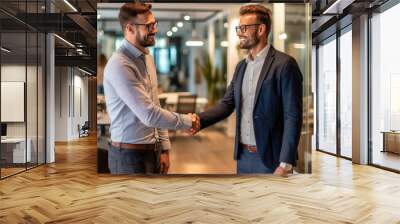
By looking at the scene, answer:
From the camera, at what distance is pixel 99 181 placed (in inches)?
254

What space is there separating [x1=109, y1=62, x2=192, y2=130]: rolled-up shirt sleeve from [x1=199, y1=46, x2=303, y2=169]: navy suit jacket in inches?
26.1

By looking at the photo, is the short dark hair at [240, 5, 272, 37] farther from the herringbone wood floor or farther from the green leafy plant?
the herringbone wood floor

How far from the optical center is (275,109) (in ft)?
14.9

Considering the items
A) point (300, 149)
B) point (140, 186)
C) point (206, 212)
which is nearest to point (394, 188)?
→ point (300, 149)

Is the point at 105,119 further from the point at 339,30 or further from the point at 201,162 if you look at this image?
the point at 339,30

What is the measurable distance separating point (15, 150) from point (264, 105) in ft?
16.4

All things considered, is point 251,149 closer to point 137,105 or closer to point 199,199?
point 199,199

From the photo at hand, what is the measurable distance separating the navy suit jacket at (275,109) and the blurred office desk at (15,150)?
4.24 meters

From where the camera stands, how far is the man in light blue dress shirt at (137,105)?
16.0 feet

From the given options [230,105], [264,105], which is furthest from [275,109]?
[230,105]

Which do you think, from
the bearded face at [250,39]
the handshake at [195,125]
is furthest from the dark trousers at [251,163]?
the bearded face at [250,39]

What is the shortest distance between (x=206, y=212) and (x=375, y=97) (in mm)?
5401

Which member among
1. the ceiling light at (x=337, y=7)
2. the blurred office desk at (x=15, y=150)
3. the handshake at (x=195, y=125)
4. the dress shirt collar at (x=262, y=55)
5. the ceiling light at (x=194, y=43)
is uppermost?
the ceiling light at (x=337, y=7)

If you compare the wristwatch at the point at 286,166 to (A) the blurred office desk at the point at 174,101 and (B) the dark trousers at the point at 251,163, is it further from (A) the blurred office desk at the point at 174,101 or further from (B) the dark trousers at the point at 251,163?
(A) the blurred office desk at the point at 174,101
